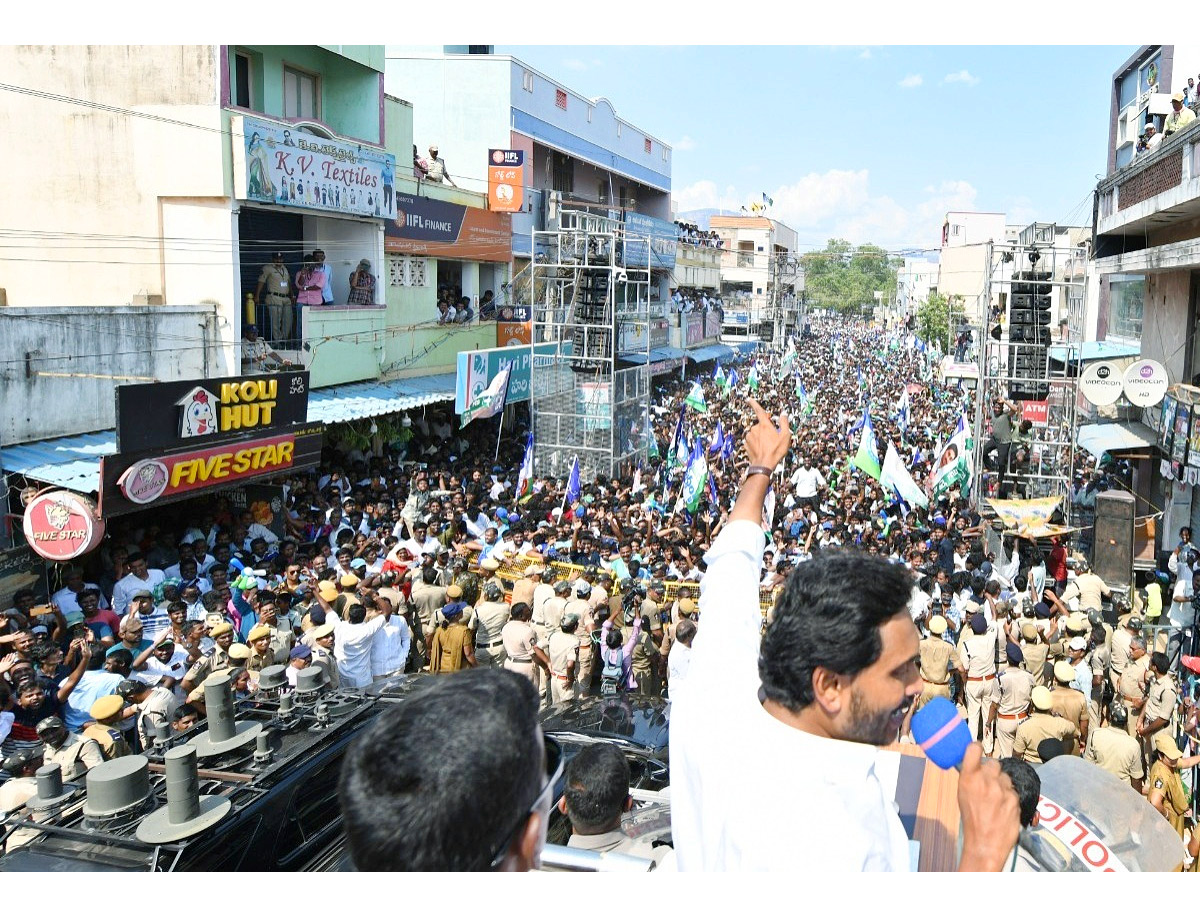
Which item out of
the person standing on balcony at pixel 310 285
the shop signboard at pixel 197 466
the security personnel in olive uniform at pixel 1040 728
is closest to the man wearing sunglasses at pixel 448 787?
the security personnel in olive uniform at pixel 1040 728

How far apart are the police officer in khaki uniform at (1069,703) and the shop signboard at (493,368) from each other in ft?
34.5

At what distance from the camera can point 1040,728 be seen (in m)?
6.41

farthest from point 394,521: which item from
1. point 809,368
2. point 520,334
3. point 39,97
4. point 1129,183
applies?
point 809,368

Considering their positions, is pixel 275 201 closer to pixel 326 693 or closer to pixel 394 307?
pixel 394 307

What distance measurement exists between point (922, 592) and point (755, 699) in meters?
8.17

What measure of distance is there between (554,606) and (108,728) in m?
3.90

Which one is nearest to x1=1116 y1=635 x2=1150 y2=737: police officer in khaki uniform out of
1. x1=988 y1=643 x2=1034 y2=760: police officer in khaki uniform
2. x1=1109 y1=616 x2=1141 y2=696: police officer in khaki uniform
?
x1=1109 y1=616 x2=1141 y2=696: police officer in khaki uniform

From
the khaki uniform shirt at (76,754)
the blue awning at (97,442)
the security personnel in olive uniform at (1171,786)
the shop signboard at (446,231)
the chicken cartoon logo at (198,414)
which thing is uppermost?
the shop signboard at (446,231)

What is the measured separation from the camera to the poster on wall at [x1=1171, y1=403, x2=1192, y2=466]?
1238 centimetres

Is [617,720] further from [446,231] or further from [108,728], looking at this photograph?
[446,231]

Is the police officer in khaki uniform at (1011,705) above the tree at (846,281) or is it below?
below

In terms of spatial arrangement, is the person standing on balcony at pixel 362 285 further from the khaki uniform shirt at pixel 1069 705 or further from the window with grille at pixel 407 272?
the khaki uniform shirt at pixel 1069 705

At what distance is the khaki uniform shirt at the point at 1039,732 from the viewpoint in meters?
6.38

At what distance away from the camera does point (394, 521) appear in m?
13.0
